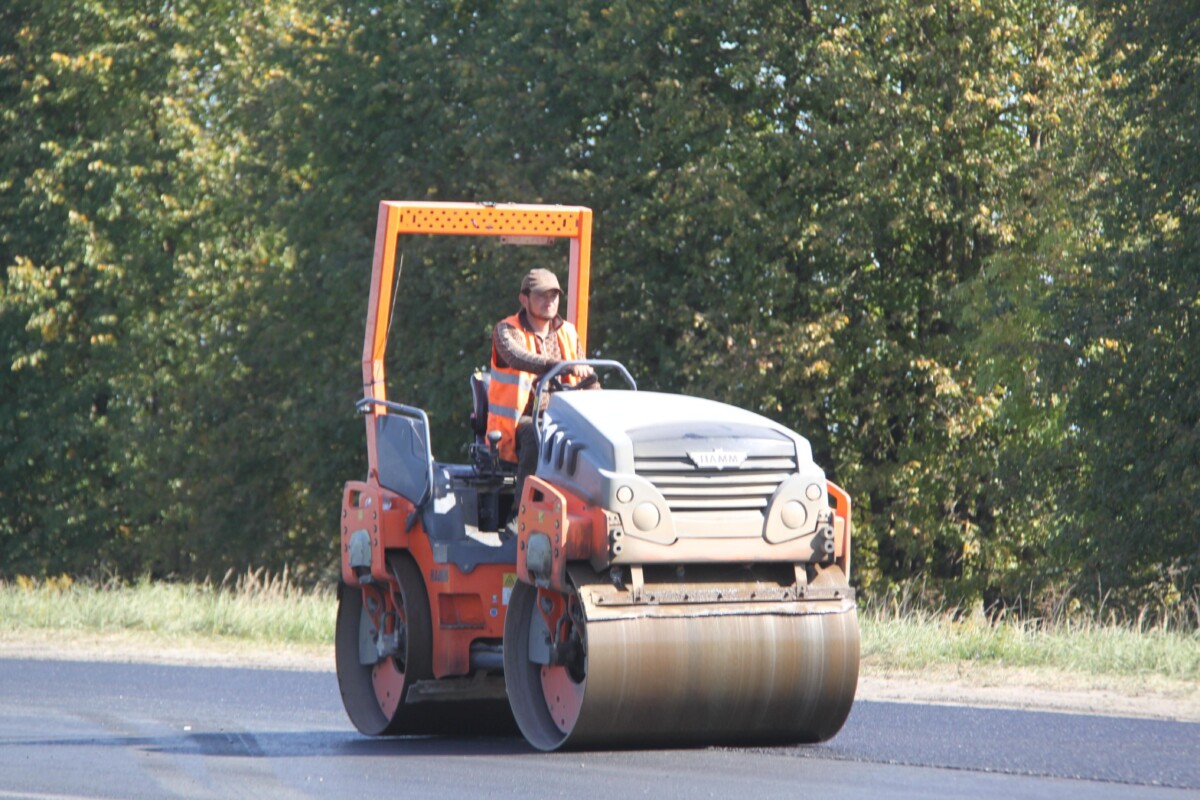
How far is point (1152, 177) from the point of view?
2320cm

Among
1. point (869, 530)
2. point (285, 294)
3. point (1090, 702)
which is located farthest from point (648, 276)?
point (1090, 702)

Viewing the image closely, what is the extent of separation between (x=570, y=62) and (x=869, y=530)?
822cm

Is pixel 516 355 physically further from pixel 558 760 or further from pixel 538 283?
pixel 558 760

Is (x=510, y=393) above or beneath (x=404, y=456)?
above

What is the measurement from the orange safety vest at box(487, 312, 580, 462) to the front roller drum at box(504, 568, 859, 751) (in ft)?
3.13

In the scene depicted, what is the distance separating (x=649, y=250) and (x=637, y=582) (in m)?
21.3

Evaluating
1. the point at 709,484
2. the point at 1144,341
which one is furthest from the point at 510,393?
the point at 1144,341

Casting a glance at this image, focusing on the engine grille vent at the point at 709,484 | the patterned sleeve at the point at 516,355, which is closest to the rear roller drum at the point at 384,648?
the patterned sleeve at the point at 516,355

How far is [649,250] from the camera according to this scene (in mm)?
28906

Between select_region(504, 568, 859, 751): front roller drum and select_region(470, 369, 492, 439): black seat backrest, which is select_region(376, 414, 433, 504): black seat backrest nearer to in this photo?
select_region(470, 369, 492, 439): black seat backrest

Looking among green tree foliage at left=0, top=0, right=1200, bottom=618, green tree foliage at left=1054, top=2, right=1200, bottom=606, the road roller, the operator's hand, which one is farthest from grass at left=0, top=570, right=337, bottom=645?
green tree foliage at left=1054, top=2, right=1200, bottom=606

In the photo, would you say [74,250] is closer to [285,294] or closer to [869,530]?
[285,294]

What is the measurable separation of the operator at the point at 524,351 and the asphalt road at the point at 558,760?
143 cm

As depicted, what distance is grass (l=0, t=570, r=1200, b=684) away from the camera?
12.2m
